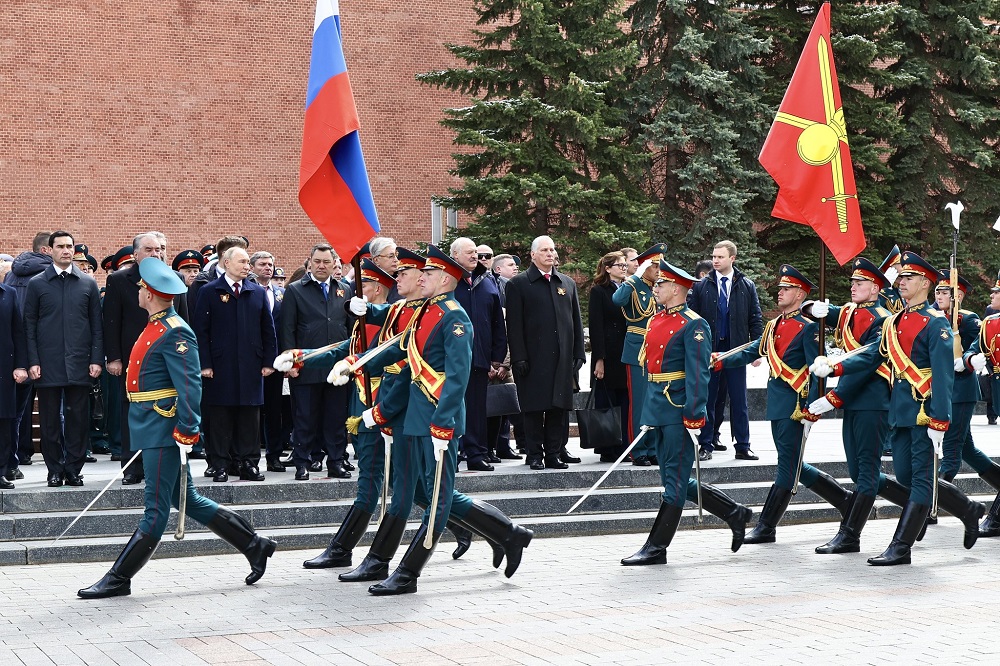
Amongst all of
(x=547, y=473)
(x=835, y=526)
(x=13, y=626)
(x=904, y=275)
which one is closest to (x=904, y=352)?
(x=904, y=275)

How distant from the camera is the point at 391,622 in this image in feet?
22.3

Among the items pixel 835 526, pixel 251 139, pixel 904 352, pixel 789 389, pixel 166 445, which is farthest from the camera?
pixel 251 139

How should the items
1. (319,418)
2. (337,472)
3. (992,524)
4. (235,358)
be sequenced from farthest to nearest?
(319,418)
(337,472)
(235,358)
(992,524)

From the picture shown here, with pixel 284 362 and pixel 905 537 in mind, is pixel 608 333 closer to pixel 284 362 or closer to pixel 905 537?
pixel 905 537

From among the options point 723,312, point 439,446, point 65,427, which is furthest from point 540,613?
point 723,312

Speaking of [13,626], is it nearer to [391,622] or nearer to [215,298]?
[391,622]

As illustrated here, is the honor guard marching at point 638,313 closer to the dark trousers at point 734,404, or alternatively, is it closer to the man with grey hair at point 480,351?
the dark trousers at point 734,404

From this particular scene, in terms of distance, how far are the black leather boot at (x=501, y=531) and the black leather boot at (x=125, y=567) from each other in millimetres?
1900

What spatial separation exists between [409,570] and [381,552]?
1.02 ft

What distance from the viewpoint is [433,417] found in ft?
24.7

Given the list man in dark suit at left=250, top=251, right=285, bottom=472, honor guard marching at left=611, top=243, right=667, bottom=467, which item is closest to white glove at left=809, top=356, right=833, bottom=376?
honor guard marching at left=611, top=243, right=667, bottom=467

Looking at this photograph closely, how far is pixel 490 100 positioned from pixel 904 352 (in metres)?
16.3

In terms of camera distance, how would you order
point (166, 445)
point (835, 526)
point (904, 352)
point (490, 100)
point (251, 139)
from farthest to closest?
point (251, 139) < point (490, 100) < point (835, 526) < point (904, 352) < point (166, 445)

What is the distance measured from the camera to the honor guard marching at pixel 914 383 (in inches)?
343
